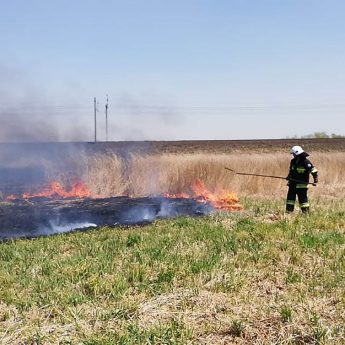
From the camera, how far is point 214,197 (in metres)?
14.4

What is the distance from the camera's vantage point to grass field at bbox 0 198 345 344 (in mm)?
3974

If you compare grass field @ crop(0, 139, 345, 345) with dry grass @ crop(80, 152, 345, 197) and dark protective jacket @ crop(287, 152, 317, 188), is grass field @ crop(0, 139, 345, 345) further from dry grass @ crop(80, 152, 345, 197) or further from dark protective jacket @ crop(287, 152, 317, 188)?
dry grass @ crop(80, 152, 345, 197)

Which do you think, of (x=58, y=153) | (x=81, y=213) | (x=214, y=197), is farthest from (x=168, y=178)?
(x=58, y=153)

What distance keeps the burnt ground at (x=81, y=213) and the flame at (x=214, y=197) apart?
34 cm

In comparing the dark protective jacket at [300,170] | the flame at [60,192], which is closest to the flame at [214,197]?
the dark protective jacket at [300,170]

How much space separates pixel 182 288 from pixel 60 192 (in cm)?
1246

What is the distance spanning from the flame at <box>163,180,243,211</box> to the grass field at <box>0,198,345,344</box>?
13.4ft

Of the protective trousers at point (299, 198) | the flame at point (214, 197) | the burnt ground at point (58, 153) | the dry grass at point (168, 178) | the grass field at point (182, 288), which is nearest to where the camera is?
the grass field at point (182, 288)

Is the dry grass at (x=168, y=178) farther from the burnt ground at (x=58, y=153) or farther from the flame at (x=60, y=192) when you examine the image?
the burnt ground at (x=58, y=153)

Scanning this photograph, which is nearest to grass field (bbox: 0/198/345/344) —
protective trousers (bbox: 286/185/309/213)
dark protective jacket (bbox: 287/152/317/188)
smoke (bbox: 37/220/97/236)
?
smoke (bbox: 37/220/97/236)

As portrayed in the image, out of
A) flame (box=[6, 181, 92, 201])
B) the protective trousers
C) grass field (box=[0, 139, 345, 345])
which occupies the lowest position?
flame (box=[6, 181, 92, 201])

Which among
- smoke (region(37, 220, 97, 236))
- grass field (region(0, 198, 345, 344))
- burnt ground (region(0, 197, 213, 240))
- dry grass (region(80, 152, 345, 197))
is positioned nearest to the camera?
grass field (region(0, 198, 345, 344))

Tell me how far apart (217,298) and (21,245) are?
4.53m

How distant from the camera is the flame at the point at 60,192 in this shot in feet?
53.2
